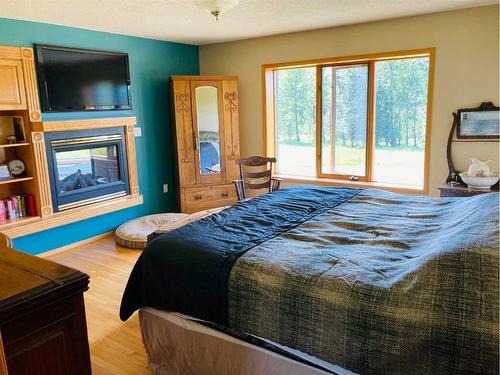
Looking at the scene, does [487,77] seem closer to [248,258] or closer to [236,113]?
[236,113]

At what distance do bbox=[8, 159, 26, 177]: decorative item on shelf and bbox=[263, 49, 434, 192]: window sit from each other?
9.52 ft

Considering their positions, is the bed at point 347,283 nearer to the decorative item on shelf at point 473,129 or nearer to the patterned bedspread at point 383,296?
the patterned bedspread at point 383,296

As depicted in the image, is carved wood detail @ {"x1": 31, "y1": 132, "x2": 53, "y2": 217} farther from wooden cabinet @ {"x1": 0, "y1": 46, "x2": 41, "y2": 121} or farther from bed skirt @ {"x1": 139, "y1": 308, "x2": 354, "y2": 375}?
bed skirt @ {"x1": 139, "y1": 308, "x2": 354, "y2": 375}

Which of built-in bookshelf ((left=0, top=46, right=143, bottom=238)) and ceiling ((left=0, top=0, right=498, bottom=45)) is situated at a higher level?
ceiling ((left=0, top=0, right=498, bottom=45))

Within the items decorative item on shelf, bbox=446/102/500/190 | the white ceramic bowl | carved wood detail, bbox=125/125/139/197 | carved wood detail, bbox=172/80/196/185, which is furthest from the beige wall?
carved wood detail, bbox=125/125/139/197

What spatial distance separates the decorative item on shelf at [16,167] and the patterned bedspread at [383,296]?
9.66 feet

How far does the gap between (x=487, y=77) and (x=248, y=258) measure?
329cm

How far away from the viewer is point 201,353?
2027 mm

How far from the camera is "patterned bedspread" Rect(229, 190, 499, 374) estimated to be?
4.49 ft

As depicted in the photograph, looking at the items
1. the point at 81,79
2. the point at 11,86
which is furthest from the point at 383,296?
the point at 81,79

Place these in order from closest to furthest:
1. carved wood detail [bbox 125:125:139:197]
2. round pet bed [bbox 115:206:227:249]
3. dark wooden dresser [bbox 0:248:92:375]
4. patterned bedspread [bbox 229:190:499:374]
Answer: dark wooden dresser [bbox 0:248:92:375]
patterned bedspread [bbox 229:190:499:374]
round pet bed [bbox 115:206:227:249]
carved wood detail [bbox 125:125:139:197]

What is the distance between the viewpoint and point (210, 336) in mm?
1967

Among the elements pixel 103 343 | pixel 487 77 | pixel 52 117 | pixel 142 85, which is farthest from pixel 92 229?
pixel 487 77

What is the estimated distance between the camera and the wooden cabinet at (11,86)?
138 inches
